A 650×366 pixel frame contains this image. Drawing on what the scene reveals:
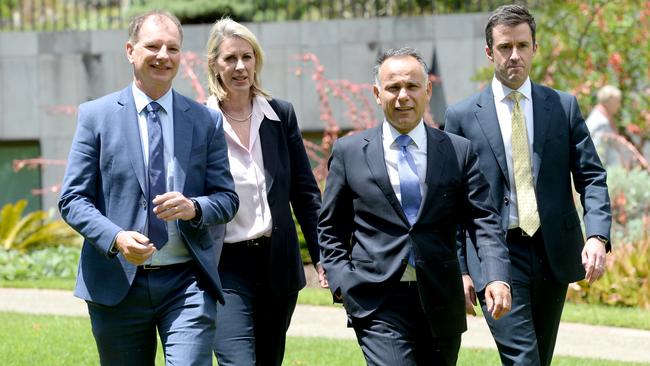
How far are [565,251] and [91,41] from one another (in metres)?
11.2

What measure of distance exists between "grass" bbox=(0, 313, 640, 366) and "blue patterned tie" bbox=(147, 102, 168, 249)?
3.21 metres

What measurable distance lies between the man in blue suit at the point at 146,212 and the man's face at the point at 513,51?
5.11ft

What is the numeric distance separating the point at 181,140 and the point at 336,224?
75 cm

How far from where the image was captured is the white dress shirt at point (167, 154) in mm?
5047

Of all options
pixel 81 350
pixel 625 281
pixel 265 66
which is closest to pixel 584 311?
pixel 625 281

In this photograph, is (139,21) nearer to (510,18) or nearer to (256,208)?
(256,208)

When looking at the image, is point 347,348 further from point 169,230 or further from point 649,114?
point 649,114

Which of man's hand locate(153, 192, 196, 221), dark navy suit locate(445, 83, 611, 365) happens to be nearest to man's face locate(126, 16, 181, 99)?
man's hand locate(153, 192, 196, 221)

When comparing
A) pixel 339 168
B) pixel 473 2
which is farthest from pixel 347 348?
pixel 473 2

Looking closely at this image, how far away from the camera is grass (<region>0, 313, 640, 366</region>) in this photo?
A: 26.5 ft

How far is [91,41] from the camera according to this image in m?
16.0

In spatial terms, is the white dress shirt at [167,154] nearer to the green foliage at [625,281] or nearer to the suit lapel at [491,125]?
the suit lapel at [491,125]

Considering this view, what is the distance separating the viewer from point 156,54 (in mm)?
5105

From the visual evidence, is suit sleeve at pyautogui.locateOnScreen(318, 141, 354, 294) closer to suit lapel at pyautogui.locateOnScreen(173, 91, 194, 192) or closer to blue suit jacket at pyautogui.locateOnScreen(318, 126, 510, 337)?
blue suit jacket at pyautogui.locateOnScreen(318, 126, 510, 337)
